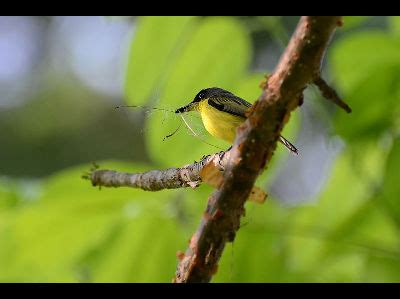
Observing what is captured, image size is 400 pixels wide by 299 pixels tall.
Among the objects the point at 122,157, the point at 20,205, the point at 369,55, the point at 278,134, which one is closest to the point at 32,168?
the point at 122,157

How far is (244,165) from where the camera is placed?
15.4 inches

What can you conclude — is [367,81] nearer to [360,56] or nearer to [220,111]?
[360,56]

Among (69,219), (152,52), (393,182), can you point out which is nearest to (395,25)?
(393,182)

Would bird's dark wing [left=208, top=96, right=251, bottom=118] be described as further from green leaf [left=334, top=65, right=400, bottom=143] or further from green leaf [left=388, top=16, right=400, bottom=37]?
green leaf [left=388, top=16, right=400, bottom=37]

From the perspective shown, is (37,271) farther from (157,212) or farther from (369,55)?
(369,55)

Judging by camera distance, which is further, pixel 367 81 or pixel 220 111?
pixel 367 81

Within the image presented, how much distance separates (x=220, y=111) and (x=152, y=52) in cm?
39

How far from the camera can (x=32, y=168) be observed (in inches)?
104

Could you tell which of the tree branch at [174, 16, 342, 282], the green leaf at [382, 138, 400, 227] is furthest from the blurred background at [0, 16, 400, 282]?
the tree branch at [174, 16, 342, 282]

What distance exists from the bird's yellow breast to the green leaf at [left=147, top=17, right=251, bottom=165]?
0.28m

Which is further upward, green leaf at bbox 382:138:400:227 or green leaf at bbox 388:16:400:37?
green leaf at bbox 388:16:400:37

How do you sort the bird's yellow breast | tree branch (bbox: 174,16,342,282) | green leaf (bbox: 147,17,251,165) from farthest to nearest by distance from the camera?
green leaf (bbox: 147,17,251,165) < the bird's yellow breast < tree branch (bbox: 174,16,342,282)

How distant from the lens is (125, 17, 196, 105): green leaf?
2.90 ft
